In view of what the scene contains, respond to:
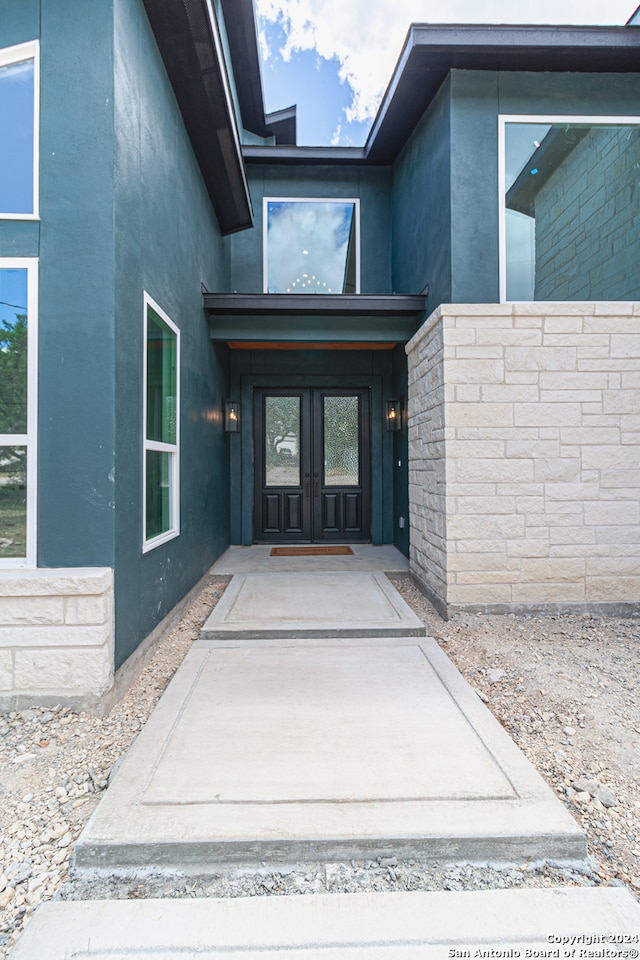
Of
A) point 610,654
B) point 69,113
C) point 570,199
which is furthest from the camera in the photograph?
point 570,199

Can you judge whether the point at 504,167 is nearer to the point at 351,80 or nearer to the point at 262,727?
the point at 262,727

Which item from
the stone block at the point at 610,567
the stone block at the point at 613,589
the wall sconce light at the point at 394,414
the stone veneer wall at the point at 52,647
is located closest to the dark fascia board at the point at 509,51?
the wall sconce light at the point at 394,414

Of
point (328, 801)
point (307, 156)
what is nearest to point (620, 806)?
point (328, 801)

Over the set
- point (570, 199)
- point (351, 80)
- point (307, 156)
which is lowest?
point (570, 199)

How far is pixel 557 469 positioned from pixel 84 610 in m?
3.54

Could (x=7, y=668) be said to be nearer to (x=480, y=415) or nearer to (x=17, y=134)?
(x=17, y=134)

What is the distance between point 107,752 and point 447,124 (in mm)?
5143

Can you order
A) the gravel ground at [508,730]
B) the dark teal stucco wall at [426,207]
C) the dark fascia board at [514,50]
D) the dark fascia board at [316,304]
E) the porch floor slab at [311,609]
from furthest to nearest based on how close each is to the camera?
the dark fascia board at [316,304] < the dark teal stucco wall at [426,207] < the dark fascia board at [514,50] < the porch floor slab at [311,609] < the gravel ground at [508,730]

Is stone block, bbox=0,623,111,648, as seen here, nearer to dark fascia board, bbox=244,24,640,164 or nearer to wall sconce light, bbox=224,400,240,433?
wall sconce light, bbox=224,400,240,433

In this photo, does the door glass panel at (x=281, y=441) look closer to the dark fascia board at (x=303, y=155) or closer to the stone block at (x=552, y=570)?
the dark fascia board at (x=303, y=155)

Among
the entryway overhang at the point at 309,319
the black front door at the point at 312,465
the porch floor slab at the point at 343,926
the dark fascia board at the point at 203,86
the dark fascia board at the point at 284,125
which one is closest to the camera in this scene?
the porch floor slab at the point at 343,926

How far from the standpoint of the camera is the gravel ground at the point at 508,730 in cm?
143

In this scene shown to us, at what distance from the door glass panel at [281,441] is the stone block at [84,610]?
4431 millimetres

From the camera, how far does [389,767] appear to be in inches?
72.0
